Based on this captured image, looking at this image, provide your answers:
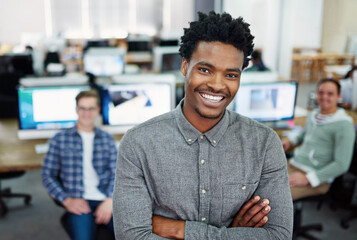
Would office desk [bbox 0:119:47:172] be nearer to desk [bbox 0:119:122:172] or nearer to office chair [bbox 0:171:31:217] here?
desk [bbox 0:119:122:172]

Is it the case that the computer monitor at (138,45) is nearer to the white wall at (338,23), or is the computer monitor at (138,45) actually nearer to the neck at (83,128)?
the white wall at (338,23)

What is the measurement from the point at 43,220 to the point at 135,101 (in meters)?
1.31

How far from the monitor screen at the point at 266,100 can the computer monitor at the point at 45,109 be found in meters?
1.23

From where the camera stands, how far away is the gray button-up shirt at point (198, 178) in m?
1.09

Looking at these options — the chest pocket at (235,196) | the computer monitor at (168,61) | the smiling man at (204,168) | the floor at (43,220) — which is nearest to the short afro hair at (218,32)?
the smiling man at (204,168)

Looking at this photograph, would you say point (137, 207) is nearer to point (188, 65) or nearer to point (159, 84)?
point (188, 65)

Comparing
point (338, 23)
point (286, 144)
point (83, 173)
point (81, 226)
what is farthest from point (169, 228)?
point (338, 23)

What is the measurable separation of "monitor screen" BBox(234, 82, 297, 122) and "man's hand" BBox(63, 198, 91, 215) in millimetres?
1436

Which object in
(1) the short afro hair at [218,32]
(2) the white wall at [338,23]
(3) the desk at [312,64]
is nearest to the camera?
(1) the short afro hair at [218,32]

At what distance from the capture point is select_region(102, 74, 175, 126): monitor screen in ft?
9.36

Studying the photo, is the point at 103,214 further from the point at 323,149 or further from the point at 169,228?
the point at 323,149

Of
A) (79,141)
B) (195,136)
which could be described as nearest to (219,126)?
(195,136)

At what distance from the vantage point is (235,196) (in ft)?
3.69

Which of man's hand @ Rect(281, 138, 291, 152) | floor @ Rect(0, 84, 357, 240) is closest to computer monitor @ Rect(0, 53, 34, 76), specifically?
floor @ Rect(0, 84, 357, 240)
